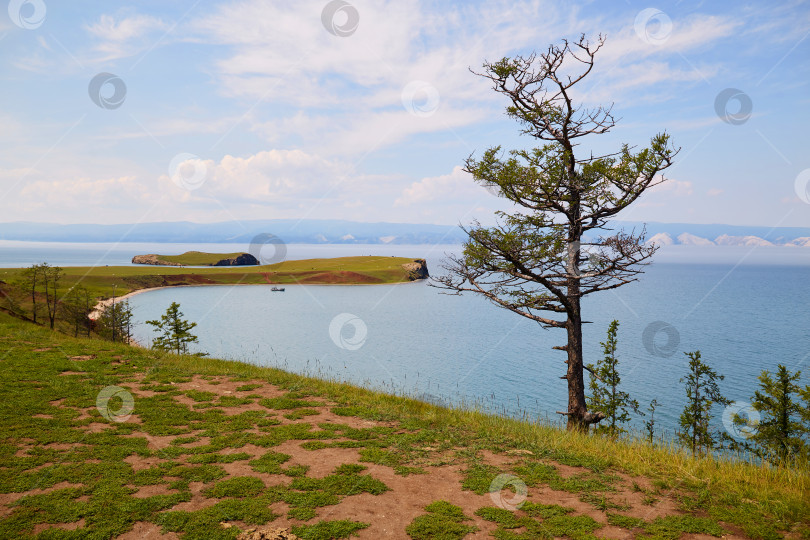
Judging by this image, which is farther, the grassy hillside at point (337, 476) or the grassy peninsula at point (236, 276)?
the grassy peninsula at point (236, 276)

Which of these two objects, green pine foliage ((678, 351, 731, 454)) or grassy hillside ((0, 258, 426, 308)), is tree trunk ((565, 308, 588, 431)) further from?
grassy hillside ((0, 258, 426, 308))

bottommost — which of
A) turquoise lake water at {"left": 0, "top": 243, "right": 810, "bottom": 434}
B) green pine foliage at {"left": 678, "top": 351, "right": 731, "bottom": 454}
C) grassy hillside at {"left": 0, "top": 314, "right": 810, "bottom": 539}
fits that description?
turquoise lake water at {"left": 0, "top": 243, "right": 810, "bottom": 434}

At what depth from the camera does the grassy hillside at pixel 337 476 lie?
730 centimetres

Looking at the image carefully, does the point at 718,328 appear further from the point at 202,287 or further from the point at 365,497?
the point at 202,287

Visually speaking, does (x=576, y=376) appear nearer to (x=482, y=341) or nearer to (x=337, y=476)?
(x=337, y=476)

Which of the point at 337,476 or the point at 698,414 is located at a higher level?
the point at 337,476

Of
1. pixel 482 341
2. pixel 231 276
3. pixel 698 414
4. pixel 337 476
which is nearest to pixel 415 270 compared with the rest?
pixel 231 276

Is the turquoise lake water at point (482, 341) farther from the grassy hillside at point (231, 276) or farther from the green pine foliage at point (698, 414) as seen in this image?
the grassy hillside at point (231, 276)

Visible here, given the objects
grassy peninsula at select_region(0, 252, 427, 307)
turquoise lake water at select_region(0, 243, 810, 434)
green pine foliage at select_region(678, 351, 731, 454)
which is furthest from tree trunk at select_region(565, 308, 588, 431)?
grassy peninsula at select_region(0, 252, 427, 307)

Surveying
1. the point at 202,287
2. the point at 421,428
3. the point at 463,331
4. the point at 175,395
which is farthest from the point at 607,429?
the point at 202,287

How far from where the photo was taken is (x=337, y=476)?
29.8ft

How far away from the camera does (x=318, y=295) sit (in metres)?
138

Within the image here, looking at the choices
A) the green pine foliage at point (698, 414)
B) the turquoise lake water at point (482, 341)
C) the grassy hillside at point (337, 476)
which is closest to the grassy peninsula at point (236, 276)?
the turquoise lake water at point (482, 341)

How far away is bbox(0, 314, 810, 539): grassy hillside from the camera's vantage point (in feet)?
24.0
